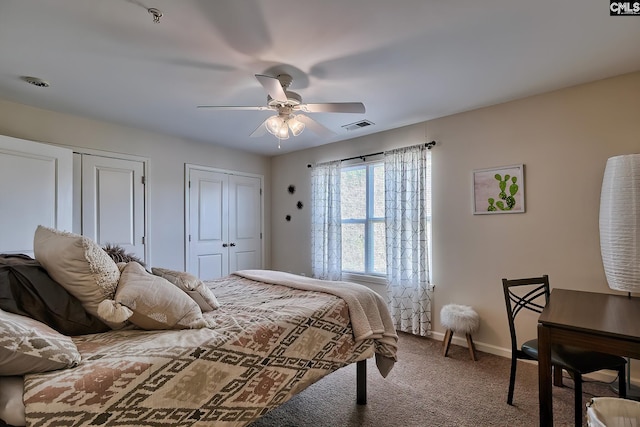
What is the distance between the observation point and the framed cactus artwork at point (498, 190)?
116 inches

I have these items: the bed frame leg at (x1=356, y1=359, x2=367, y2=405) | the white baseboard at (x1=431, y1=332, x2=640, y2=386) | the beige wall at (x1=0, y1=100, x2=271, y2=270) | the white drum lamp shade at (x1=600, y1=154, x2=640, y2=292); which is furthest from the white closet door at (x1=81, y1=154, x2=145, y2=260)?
the white drum lamp shade at (x1=600, y1=154, x2=640, y2=292)

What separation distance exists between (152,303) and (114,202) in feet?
9.14

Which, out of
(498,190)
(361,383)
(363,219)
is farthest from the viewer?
(363,219)

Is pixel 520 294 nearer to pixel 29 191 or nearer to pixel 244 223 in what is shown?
pixel 244 223

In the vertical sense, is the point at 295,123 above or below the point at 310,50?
below

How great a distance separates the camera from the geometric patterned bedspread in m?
1.02

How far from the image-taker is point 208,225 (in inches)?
180

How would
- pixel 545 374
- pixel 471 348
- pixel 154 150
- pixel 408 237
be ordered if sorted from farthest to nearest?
pixel 154 150 → pixel 408 237 → pixel 471 348 → pixel 545 374

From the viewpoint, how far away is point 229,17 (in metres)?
1.77

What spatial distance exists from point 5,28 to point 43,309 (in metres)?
1.79

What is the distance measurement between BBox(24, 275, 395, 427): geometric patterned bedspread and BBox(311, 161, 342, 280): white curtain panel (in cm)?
234

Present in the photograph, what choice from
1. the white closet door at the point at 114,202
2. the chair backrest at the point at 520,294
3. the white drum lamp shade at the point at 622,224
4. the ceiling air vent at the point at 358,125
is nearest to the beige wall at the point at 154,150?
the white closet door at the point at 114,202

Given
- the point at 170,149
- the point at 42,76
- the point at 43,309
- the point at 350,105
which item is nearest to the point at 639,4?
the point at 350,105

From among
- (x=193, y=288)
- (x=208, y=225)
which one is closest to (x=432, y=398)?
(x=193, y=288)
